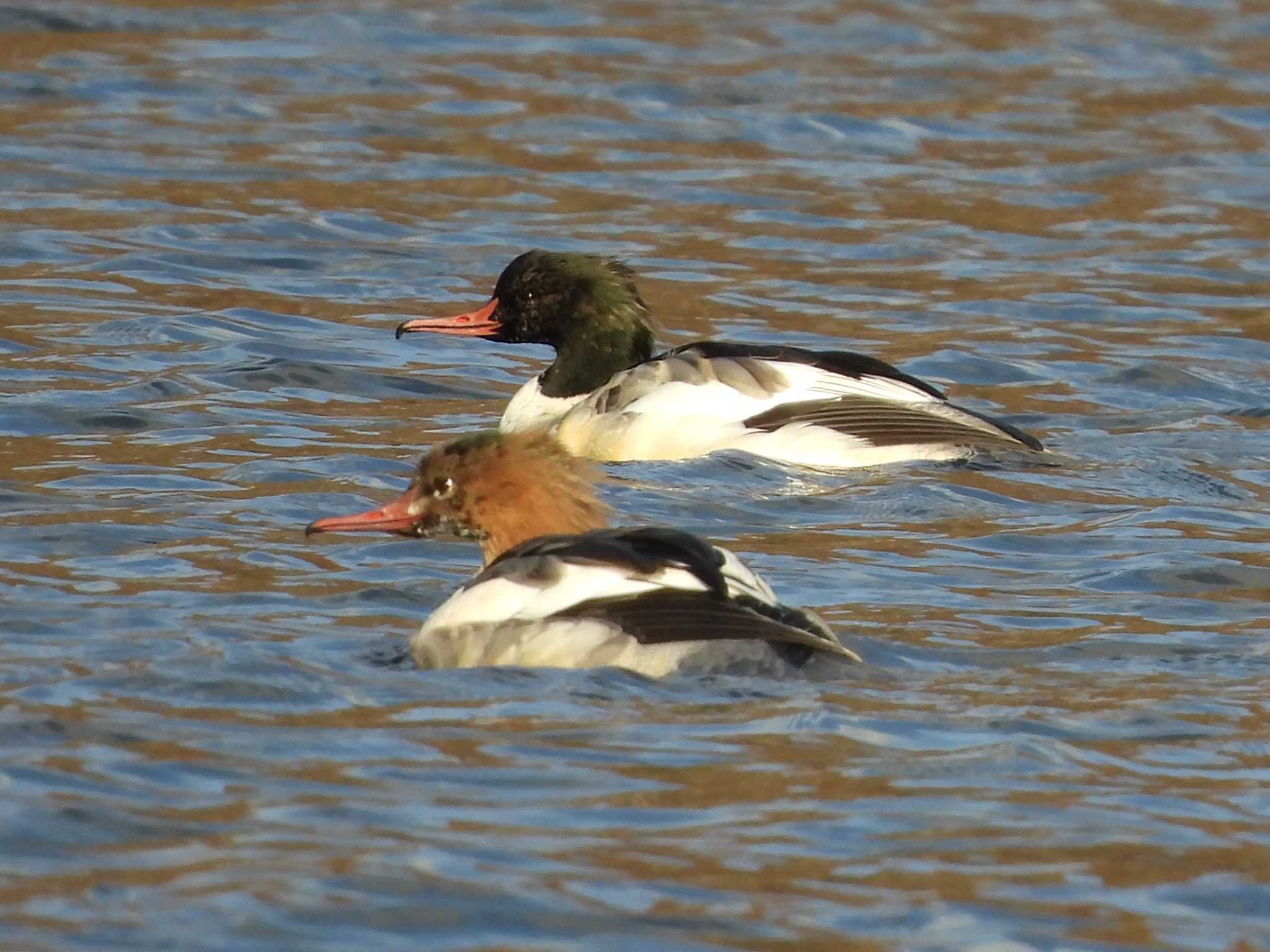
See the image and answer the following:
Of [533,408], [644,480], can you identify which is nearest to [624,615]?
[644,480]

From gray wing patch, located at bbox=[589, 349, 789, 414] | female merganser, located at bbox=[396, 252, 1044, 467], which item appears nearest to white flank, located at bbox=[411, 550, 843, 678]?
female merganser, located at bbox=[396, 252, 1044, 467]

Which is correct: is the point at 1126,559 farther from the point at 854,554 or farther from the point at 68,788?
the point at 68,788

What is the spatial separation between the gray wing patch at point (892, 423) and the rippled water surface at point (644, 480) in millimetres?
165

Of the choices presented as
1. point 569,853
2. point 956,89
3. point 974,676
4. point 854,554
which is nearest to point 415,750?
point 569,853

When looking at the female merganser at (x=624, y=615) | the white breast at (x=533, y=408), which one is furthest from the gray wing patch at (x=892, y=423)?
the female merganser at (x=624, y=615)

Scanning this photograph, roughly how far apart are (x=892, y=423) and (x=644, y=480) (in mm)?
984

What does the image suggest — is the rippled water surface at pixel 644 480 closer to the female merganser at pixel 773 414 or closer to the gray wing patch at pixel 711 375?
the female merganser at pixel 773 414

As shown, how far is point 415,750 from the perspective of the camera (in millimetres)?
5676

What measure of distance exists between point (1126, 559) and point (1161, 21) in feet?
37.8

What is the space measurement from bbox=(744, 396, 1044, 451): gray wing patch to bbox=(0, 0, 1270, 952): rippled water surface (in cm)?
17

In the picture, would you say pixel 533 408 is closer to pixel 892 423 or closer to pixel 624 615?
pixel 892 423

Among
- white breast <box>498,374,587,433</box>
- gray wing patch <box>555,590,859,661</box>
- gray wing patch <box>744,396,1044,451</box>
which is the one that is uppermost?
gray wing patch <box>555,590,859,661</box>

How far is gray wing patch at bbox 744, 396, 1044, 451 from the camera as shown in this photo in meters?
9.50

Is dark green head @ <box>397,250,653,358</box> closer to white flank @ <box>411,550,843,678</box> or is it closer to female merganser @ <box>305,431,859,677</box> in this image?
female merganser @ <box>305,431,859,677</box>
